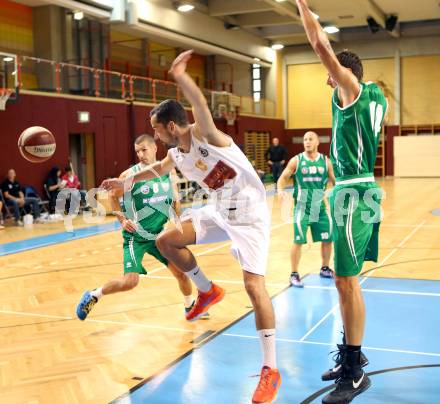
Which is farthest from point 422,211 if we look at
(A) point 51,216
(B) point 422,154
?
(B) point 422,154

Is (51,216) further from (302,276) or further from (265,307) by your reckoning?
(265,307)

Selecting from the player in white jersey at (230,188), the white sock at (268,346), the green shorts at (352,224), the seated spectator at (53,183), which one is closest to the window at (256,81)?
the seated spectator at (53,183)

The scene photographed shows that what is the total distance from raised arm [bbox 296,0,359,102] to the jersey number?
0.50 ft

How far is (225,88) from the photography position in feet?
97.4

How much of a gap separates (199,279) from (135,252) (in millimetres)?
793

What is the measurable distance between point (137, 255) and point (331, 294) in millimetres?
2365

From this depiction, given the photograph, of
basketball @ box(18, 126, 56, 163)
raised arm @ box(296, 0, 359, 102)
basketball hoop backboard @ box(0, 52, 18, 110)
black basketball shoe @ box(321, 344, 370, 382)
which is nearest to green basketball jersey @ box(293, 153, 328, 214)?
black basketball shoe @ box(321, 344, 370, 382)

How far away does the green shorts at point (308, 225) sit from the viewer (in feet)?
23.6

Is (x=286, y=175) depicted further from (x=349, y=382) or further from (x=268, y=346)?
(x=349, y=382)

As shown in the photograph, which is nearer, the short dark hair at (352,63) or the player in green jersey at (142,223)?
the short dark hair at (352,63)

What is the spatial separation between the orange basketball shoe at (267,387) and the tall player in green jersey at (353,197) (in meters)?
0.32

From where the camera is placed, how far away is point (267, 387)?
12.3 ft

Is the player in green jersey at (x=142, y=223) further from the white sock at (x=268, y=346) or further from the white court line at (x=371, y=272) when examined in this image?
the white sock at (x=268, y=346)

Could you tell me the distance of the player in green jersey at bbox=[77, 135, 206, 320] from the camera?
5426mm
